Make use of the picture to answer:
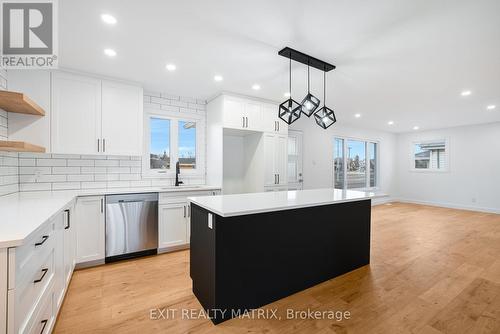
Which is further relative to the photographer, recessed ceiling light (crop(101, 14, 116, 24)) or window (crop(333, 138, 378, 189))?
window (crop(333, 138, 378, 189))

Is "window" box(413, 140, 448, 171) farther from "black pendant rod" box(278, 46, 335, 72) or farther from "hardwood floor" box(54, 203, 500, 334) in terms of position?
"black pendant rod" box(278, 46, 335, 72)

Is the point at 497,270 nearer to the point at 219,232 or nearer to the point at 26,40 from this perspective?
the point at 219,232

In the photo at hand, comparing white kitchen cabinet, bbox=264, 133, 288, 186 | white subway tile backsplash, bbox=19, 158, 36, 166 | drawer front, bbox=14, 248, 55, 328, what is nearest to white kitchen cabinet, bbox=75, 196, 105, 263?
white subway tile backsplash, bbox=19, 158, 36, 166

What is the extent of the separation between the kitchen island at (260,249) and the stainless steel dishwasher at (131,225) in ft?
4.07

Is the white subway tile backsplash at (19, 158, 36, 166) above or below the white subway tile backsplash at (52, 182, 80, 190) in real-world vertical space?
above

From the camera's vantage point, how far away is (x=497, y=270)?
9.40ft

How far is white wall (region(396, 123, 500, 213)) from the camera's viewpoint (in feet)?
20.8

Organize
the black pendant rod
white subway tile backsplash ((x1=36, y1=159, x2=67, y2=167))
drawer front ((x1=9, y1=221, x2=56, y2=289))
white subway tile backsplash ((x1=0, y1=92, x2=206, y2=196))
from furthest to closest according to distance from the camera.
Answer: white subway tile backsplash ((x1=36, y1=159, x2=67, y2=167)), white subway tile backsplash ((x1=0, y1=92, x2=206, y2=196)), the black pendant rod, drawer front ((x1=9, y1=221, x2=56, y2=289))

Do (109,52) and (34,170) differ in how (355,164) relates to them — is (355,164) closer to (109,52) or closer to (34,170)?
(109,52)

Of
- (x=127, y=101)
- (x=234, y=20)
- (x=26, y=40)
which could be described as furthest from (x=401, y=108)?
(x=26, y=40)

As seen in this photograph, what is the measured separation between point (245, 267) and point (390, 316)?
1367 mm

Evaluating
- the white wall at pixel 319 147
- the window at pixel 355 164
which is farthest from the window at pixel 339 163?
the white wall at pixel 319 147

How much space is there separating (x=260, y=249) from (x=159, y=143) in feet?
9.21

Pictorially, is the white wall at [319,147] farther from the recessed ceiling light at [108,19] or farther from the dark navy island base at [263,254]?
the recessed ceiling light at [108,19]
